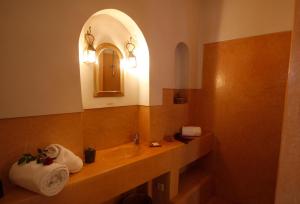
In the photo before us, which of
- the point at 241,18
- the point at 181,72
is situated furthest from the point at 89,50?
the point at 241,18

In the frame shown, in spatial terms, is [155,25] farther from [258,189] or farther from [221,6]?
[258,189]

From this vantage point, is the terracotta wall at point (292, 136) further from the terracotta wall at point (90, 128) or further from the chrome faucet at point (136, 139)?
the chrome faucet at point (136, 139)

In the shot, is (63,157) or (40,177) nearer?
(40,177)

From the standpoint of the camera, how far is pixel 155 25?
1.89m

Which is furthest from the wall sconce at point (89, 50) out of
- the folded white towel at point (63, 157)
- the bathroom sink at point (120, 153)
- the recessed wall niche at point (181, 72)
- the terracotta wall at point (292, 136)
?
the terracotta wall at point (292, 136)

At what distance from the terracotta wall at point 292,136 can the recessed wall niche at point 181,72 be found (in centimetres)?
179

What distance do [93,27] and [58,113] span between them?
33.6 inches

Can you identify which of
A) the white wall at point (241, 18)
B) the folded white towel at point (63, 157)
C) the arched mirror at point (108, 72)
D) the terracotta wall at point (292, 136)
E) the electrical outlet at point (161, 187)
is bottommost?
the electrical outlet at point (161, 187)

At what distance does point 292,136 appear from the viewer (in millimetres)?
551

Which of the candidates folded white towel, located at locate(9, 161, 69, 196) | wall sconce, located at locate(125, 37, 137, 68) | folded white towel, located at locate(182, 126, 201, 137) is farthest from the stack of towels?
folded white towel, located at locate(182, 126, 201, 137)

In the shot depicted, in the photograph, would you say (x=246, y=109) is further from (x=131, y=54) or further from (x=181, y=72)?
(x=131, y=54)

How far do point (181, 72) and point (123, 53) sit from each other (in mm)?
974

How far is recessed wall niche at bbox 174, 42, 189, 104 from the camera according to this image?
7.82 feet

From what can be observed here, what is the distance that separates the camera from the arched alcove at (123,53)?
1586 mm
